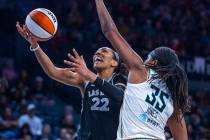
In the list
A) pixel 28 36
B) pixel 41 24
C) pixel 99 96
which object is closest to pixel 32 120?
pixel 41 24

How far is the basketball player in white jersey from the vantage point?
5176 millimetres

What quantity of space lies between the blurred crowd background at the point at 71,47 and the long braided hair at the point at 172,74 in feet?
22.1

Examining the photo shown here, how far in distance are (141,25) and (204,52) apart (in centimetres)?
210

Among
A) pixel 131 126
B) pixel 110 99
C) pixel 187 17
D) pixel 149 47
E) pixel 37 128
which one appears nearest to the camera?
pixel 131 126

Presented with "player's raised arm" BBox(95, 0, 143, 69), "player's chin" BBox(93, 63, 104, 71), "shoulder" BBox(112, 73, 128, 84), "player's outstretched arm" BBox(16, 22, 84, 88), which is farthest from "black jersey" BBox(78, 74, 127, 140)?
"player's raised arm" BBox(95, 0, 143, 69)

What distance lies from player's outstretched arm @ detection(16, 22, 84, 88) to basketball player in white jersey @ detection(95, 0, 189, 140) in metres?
1.19

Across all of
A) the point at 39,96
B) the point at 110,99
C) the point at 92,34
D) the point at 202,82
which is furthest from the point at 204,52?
the point at 110,99

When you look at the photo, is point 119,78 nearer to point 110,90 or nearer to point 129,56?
point 110,90

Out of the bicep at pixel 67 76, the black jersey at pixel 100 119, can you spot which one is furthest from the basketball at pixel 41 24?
the black jersey at pixel 100 119

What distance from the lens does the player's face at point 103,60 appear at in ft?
20.5

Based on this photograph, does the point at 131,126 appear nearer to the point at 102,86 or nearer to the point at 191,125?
the point at 102,86

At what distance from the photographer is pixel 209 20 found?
19750 mm

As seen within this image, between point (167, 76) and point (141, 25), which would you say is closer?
point (167, 76)

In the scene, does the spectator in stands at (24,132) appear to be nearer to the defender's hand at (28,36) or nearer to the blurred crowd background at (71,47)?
the blurred crowd background at (71,47)
